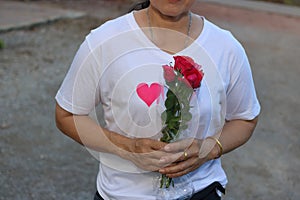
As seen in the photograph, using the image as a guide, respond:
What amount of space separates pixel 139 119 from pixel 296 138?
364 cm

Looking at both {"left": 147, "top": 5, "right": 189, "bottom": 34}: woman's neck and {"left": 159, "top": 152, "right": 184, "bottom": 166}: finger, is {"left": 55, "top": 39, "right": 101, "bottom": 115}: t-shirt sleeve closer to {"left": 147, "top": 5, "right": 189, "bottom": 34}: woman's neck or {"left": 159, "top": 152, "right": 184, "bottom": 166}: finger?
{"left": 147, "top": 5, "right": 189, "bottom": 34}: woman's neck

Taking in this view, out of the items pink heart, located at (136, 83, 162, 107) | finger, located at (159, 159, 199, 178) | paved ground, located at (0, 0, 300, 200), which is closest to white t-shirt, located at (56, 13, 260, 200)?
pink heart, located at (136, 83, 162, 107)

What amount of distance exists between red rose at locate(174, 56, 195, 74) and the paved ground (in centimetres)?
227

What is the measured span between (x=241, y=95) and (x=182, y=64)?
0.39 m

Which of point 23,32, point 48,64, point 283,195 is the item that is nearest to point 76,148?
point 283,195

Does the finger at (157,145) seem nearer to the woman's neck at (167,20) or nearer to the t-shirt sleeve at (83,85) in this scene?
the t-shirt sleeve at (83,85)

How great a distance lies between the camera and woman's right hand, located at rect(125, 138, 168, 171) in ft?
5.61

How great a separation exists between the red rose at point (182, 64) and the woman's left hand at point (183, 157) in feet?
0.68

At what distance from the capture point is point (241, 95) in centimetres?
203

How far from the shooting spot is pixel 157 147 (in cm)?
171

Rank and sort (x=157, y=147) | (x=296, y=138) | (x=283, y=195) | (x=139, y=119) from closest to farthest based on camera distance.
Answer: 1. (x=157, y=147)
2. (x=139, y=119)
3. (x=283, y=195)
4. (x=296, y=138)

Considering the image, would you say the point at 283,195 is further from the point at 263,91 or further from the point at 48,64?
the point at 48,64

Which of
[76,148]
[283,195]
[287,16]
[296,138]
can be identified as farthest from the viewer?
[287,16]

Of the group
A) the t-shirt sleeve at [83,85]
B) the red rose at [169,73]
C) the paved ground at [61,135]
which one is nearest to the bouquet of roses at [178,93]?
the red rose at [169,73]
